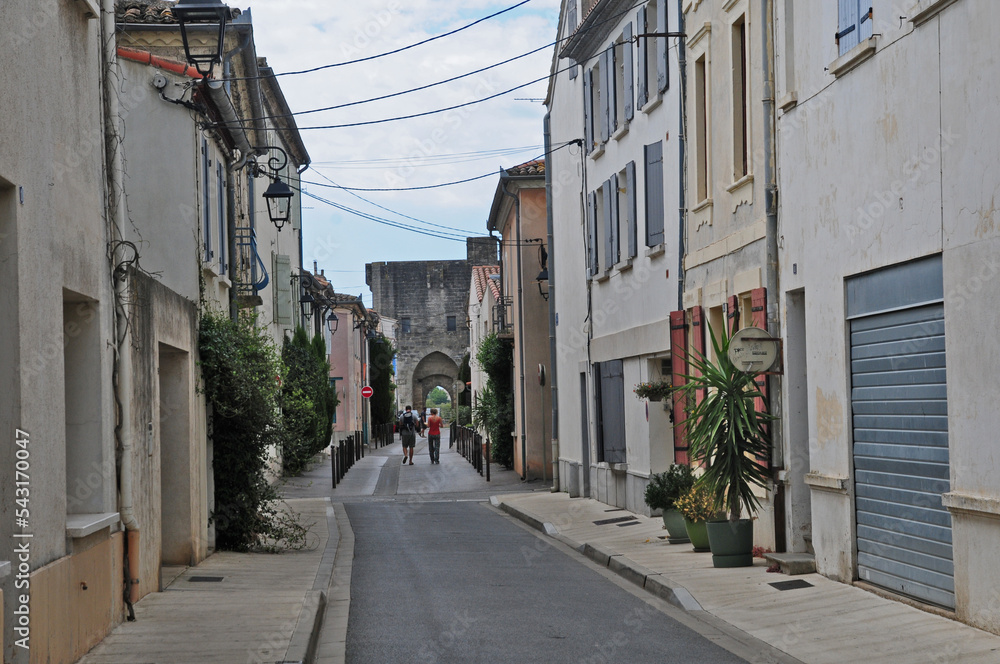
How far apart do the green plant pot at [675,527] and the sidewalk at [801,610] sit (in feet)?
0.57

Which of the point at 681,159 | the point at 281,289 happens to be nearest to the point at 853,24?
the point at 681,159

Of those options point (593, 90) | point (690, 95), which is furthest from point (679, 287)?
point (593, 90)

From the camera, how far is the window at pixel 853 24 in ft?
31.7

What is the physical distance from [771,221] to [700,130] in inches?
124

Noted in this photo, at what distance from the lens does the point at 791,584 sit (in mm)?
10430

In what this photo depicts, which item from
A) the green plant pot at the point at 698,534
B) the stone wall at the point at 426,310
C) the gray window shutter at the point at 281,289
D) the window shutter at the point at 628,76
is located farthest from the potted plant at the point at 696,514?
the stone wall at the point at 426,310

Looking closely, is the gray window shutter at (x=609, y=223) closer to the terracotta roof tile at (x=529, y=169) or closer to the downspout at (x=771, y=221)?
the downspout at (x=771, y=221)

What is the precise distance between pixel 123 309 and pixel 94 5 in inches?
85.8

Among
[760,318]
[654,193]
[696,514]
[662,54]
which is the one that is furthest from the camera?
[654,193]

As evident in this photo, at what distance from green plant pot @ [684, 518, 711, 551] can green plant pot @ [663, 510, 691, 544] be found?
0.74m

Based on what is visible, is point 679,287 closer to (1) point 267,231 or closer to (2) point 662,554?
(2) point 662,554

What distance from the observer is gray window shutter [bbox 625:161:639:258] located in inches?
719

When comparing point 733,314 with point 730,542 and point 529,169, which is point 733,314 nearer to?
point 730,542

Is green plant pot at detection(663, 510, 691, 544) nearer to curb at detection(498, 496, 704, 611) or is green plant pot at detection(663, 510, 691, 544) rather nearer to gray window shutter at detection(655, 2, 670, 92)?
curb at detection(498, 496, 704, 611)
